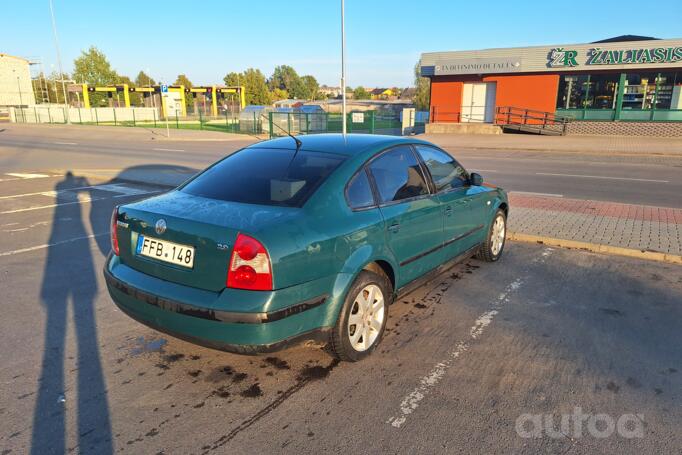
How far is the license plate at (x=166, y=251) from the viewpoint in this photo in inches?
119

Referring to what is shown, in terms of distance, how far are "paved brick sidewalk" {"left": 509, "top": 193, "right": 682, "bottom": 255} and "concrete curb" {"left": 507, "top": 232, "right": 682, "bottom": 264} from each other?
0.31 ft

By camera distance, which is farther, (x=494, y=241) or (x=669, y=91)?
(x=669, y=91)

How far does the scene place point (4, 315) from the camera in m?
4.24

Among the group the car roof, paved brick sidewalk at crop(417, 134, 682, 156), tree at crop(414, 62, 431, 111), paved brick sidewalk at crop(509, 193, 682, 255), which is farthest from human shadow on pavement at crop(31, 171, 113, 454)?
tree at crop(414, 62, 431, 111)

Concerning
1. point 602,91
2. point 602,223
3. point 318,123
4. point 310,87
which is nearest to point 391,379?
point 602,223

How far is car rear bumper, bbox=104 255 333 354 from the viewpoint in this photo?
9.28 ft

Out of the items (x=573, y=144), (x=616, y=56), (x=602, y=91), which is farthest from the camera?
(x=602, y=91)

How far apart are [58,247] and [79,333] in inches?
118

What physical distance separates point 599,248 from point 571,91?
26568 millimetres

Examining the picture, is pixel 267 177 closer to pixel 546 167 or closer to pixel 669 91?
pixel 546 167

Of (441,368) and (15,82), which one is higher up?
(15,82)

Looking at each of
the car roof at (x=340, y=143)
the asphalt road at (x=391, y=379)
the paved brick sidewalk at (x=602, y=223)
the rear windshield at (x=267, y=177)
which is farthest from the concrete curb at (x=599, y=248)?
the rear windshield at (x=267, y=177)

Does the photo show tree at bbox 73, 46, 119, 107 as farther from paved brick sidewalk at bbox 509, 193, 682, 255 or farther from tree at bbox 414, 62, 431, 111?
paved brick sidewalk at bbox 509, 193, 682, 255

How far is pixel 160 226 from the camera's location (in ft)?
10.3
